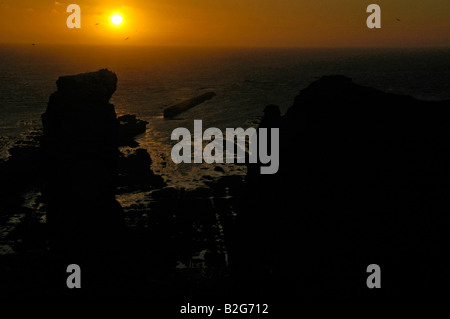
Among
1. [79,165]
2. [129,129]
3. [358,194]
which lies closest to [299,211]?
[358,194]

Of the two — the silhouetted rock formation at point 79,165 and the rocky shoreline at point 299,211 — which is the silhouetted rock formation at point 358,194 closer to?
the rocky shoreline at point 299,211

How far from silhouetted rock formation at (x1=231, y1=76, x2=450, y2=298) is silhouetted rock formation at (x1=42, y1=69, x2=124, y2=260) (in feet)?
24.6

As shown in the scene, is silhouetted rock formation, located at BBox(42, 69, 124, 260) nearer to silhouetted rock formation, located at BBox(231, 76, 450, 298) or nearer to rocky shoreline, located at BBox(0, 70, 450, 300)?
rocky shoreline, located at BBox(0, 70, 450, 300)

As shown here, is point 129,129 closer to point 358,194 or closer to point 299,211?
point 299,211

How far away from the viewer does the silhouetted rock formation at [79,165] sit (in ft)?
42.9

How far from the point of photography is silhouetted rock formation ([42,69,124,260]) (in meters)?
13.1

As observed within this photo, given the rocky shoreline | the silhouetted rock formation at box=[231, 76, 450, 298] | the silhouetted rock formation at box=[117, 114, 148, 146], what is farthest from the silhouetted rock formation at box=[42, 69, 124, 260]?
the silhouetted rock formation at box=[117, 114, 148, 146]

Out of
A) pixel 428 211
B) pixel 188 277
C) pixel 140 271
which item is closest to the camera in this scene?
pixel 428 211

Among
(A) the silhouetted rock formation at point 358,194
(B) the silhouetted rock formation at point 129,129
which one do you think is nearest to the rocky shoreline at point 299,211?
(A) the silhouetted rock formation at point 358,194

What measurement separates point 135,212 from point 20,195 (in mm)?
10761

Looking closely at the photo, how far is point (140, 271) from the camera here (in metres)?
15.6

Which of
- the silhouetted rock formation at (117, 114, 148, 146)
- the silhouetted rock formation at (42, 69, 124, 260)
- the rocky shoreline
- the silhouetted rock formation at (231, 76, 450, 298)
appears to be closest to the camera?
the silhouetted rock formation at (231, 76, 450, 298)
